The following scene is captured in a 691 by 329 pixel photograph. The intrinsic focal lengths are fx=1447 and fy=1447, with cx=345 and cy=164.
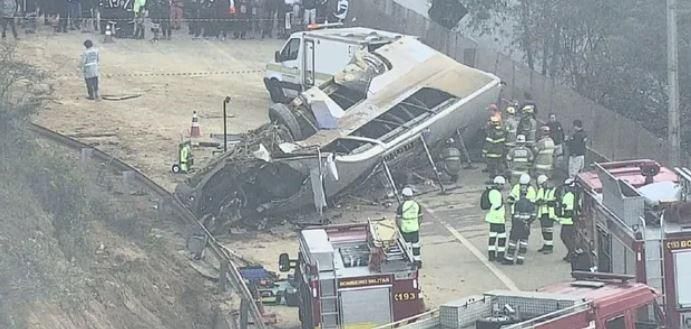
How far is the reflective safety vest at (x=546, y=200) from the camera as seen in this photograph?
20.5 m

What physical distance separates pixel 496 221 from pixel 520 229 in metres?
0.35

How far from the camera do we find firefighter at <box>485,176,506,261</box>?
19.7 metres

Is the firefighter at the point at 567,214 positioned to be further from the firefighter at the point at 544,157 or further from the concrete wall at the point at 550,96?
the concrete wall at the point at 550,96

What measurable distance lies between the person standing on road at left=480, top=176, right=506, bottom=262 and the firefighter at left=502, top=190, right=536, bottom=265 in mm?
129

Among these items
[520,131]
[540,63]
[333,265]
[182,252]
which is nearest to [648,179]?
[333,265]

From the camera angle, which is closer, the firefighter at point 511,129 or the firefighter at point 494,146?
the firefighter at point 494,146

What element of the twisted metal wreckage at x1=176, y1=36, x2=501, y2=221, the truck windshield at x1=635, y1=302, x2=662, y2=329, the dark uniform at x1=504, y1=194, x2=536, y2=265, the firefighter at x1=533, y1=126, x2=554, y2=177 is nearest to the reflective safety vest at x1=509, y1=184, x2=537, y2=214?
the dark uniform at x1=504, y1=194, x2=536, y2=265

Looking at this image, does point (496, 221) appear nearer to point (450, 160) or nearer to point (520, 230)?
point (520, 230)

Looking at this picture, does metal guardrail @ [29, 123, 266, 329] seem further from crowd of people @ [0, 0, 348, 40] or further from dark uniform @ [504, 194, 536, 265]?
crowd of people @ [0, 0, 348, 40]

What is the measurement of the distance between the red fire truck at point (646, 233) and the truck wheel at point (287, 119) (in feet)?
24.1

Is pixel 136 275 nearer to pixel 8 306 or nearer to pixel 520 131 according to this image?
pixel 8 306

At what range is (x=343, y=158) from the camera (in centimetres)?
2244

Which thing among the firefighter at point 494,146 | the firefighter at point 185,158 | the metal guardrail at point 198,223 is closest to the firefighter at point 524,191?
the metal guardrail at point 198,223

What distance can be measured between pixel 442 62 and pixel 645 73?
467cm
